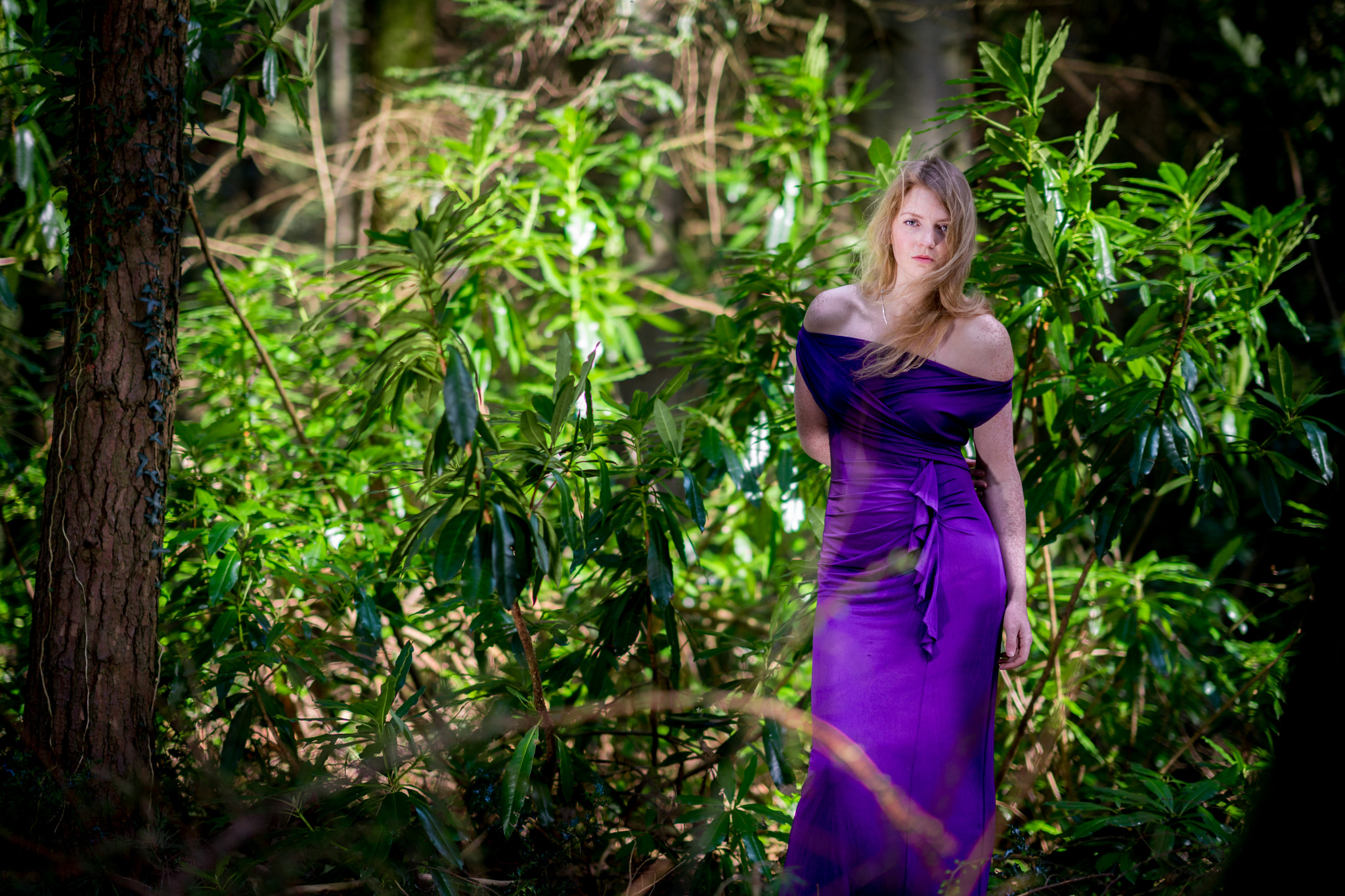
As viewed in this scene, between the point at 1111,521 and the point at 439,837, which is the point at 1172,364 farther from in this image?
the point at 439,837

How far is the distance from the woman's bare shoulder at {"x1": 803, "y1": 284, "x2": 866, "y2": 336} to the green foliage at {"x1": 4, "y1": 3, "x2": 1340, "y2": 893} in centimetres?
39

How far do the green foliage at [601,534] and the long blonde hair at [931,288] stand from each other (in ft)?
0.78

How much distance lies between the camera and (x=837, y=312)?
188cm

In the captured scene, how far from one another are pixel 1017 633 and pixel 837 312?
813 mm

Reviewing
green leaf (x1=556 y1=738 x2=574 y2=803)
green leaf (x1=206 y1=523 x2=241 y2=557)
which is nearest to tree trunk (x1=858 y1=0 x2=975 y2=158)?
green leaf (x1=556 y1=738 x2=574 y2=803)

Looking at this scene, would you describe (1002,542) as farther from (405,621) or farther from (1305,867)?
(405,621)

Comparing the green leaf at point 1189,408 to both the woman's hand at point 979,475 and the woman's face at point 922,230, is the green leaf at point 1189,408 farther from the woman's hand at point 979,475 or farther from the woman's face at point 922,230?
the woman's face at point 922,230

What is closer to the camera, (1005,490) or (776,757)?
(1005,490)

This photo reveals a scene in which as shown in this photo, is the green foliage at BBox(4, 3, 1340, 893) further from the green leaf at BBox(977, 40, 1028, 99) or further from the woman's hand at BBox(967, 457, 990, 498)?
the woman's hand at BBox(967, 457, 990, 498)

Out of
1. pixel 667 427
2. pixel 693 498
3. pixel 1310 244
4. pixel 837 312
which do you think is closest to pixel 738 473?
pixel 693 498

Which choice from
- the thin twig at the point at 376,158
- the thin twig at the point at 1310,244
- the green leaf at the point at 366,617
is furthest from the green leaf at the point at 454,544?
the thin twig at the point at 1310,244

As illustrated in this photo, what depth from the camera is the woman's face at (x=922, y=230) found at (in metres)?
1.80

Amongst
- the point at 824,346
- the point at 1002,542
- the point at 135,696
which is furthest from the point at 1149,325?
the point at 135,696

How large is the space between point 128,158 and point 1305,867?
240cm
